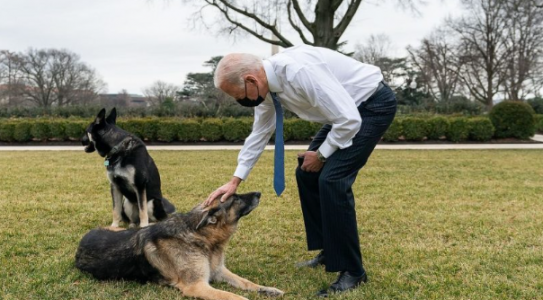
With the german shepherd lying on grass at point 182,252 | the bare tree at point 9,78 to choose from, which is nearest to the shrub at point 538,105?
the german shepherd lying on grass at point 182,252

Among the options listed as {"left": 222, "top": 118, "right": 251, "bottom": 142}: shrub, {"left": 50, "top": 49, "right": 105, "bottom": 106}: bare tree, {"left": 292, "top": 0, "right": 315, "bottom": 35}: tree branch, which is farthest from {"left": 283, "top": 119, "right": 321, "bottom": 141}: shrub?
{"left": 50, "top": 49, "right": 105, "bottom": 106}: bare tree

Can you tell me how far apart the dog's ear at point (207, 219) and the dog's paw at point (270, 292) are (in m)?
0.60

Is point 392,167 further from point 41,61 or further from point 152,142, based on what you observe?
point 41,61

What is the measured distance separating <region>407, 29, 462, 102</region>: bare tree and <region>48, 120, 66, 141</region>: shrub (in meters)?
32.9

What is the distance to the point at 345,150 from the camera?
3135 millimetres

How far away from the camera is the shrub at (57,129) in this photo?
58.2ft

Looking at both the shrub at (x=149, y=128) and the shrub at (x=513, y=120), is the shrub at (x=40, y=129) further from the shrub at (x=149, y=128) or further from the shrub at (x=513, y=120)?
the shrub at (x=513, y=120)

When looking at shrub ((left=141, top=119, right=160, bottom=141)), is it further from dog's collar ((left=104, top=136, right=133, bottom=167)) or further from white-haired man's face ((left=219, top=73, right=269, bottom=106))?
white-haired man's face ((left=219, top=73, right=269, bottom=106))

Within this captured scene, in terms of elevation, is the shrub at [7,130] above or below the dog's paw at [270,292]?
above

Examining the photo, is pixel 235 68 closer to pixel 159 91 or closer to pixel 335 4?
pixel 335 4

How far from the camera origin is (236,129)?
17344 millimetres

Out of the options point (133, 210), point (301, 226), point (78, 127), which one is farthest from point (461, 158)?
point (78, 127)

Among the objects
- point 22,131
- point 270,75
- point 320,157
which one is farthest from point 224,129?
point 270,75

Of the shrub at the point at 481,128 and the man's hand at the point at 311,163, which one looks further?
the shrub at the point at 481,128
